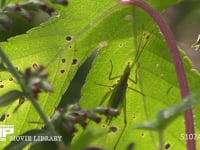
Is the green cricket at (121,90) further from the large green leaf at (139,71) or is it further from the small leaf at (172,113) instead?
the small leaf at (172,113)

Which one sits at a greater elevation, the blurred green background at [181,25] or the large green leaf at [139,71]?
the blurred green background at [181,25]

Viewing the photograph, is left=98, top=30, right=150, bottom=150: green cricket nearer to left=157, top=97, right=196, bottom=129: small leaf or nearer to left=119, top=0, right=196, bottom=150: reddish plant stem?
left=119, top=0, right=196, bottom=150: reddish plant stem

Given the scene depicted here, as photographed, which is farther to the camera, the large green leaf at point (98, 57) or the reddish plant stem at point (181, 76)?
the large green leaf at point (98, 57)

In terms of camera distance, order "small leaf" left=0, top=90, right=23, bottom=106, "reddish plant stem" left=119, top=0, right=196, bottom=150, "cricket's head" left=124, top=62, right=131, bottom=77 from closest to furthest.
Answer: "small leaf" left=0, top=90, right=23, bottom=106 → "reddish plant stem" left=119, top=0, right=196, bottom=150 → "cricket's head" left=124, top=62, right=131, bottom=77

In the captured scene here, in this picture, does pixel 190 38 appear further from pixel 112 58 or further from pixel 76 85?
pixel 112 58

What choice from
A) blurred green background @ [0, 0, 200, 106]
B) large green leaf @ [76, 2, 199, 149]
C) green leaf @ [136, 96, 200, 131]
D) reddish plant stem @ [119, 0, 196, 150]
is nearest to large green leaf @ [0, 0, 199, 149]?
large green leaf @ [76, 2, 199, 149]

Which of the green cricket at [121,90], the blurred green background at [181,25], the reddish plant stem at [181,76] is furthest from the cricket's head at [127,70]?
the blurred green background at [181,25]

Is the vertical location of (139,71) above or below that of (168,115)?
above

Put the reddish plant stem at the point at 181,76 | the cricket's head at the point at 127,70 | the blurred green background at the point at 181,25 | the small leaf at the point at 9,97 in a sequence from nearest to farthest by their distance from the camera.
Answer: the small leaf at the point at 9,97, the reddish plant stem at the point at 181,76, the cricket's head at the point at 127,70, the blurred green background at the point at 181,25

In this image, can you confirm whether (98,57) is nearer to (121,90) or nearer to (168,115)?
(121,90)

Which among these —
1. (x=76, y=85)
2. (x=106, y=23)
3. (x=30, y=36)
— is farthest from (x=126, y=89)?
(x=76, y=85)

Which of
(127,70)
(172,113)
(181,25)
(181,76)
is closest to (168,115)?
(172,113)
